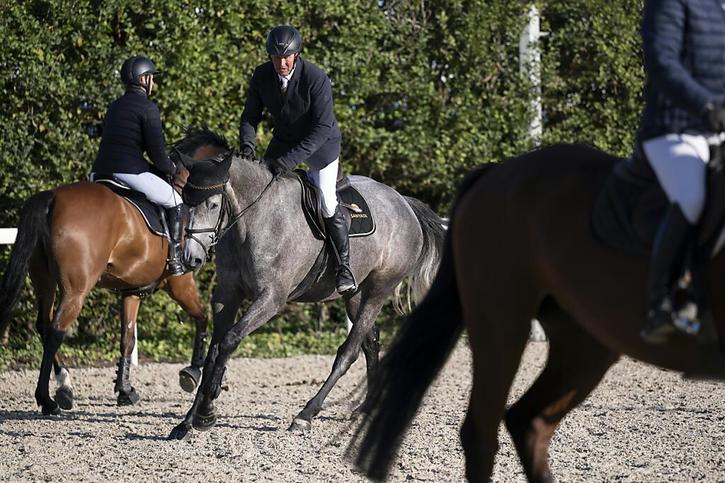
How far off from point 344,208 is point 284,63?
121 centimetres

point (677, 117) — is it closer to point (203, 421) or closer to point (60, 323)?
point (203, 421)

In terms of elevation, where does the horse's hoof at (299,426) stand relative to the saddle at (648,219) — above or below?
below

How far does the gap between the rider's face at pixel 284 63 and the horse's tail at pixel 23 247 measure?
204 cm

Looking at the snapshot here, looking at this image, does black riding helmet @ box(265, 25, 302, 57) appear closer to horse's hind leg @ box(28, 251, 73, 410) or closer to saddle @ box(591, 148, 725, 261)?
horse's hind leg @ box(28, 251, 73, 410)

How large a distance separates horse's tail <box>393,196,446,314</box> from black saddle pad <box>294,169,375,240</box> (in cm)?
74

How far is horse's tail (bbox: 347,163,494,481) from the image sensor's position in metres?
4.77

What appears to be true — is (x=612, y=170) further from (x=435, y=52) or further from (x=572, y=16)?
(x=572, y=16)

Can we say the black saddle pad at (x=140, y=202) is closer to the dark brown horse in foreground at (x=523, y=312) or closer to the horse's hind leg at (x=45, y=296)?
the horse's hind leg at (x=45, y=296)

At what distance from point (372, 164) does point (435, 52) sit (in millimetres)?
1647

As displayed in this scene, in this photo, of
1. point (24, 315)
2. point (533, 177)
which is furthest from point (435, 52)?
point (533, 177)

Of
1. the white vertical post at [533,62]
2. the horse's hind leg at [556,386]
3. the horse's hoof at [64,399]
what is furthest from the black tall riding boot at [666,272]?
the white vertical post at [533,62]

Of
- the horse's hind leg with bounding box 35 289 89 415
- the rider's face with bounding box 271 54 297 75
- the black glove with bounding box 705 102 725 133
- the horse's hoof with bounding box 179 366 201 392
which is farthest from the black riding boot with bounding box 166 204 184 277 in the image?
the black glove with bounding box 705 102 725 133

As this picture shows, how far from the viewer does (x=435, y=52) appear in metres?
13.2

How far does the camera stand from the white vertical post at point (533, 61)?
13344 millimetres
